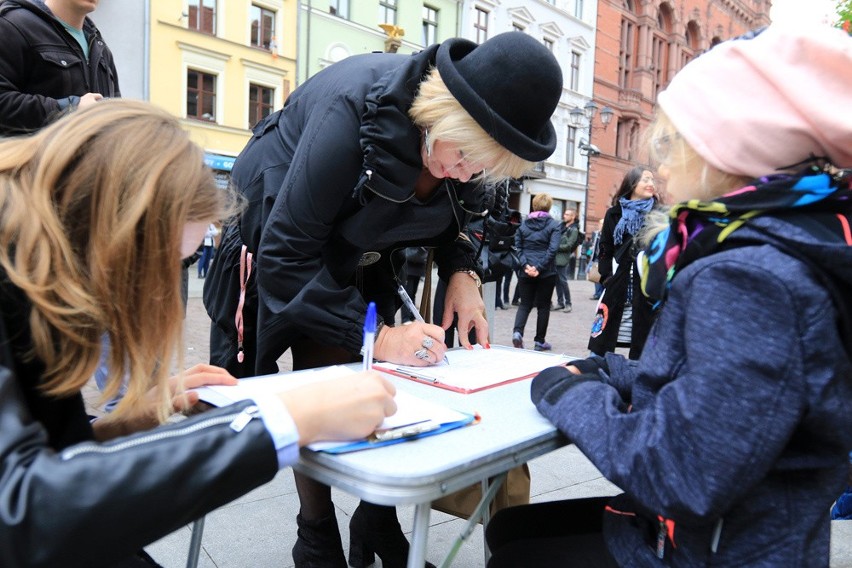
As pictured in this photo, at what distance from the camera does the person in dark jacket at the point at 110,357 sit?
2.19 ft

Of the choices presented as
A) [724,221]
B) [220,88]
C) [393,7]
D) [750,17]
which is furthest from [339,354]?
[750,17]

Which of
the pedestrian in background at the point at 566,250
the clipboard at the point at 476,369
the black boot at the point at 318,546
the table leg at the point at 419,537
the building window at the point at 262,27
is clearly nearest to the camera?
the table leg at the point at 419,537

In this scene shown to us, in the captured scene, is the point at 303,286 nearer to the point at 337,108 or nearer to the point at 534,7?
the point at 337,108

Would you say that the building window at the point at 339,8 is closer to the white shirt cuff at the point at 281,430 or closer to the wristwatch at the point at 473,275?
the wristwatch at the point at 473,275

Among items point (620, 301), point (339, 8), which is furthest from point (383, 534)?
point (339, 8)

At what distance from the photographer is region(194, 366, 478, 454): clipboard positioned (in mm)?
941

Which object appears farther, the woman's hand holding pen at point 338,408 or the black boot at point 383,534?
the black boot at point 383,534

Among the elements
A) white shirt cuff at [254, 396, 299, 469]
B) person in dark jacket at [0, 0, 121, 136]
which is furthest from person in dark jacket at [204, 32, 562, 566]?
person in dark jacket at [0, 0, 121, 136]

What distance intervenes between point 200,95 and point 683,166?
636 inches

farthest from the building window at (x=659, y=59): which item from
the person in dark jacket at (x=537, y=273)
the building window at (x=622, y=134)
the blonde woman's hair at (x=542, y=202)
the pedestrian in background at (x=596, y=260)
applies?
the person in dark jacket at (x=537, y=273)

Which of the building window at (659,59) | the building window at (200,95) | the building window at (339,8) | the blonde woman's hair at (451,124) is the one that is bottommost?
the blonde woman's hair at (451,124)

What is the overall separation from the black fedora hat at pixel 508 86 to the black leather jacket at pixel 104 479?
935 mm

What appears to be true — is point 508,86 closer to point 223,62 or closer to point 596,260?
point 596,260

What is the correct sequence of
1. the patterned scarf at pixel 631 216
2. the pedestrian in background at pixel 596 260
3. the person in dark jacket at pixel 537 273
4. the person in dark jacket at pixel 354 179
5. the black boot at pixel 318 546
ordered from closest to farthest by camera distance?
1. the person in dark jacket at pixel 354 179
2. the black boot at pixel 318 546
3. the patterned scarf at pixel 631 216
4. the pedestrian in background at pixel 596 260
5. the person in dark jacket at pixel 537 273
